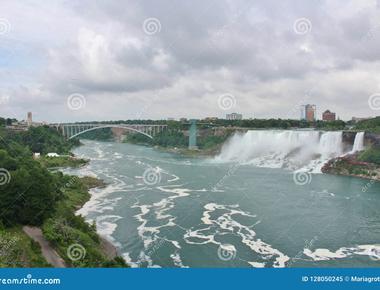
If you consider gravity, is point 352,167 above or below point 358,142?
below

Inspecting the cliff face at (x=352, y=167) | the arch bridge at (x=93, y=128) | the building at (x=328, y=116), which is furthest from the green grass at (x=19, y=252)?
the building at (x=328, y=116)

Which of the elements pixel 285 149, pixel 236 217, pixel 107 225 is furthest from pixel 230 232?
pixel 285 149

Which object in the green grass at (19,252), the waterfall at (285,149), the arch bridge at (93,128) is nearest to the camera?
the green grass at (19,252)

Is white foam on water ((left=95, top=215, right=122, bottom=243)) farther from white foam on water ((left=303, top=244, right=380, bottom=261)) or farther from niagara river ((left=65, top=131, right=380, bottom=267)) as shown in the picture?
white foam on water ((left=303, top=244, right=380, bottom=261))

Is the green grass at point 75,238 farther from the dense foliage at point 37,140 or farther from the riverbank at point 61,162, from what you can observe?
the dense foliage at point 37,140

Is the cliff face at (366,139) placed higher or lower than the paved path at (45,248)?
higher

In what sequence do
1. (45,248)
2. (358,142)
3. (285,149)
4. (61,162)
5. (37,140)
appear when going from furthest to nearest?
1. (37,140)
2. (285,149)
3. (61,162)
4. (358,142)
5. (45,248)

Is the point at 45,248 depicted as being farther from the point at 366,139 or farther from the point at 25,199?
the point at 366,139
